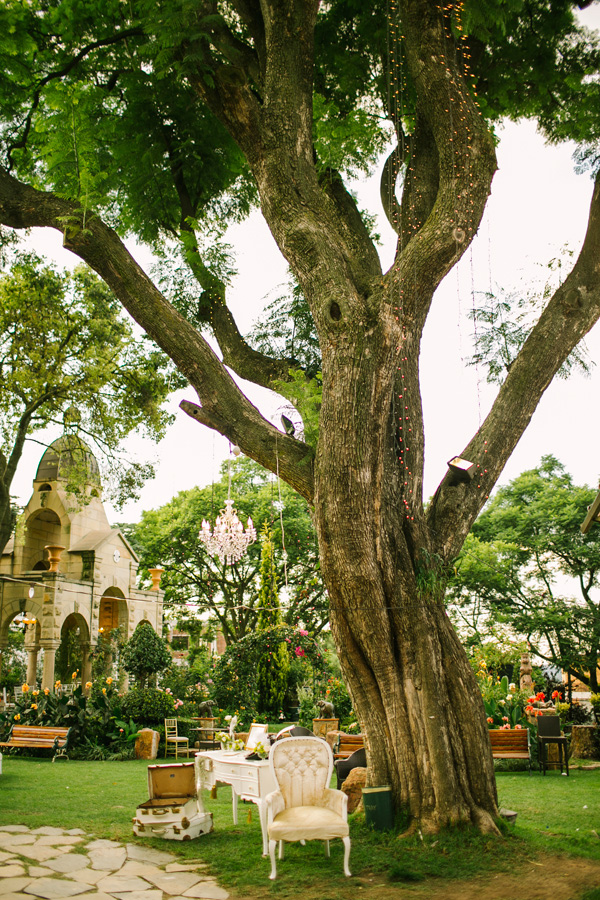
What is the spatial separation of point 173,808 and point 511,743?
642cm

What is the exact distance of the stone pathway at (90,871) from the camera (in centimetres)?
441

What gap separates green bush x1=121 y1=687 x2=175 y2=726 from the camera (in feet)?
43.4

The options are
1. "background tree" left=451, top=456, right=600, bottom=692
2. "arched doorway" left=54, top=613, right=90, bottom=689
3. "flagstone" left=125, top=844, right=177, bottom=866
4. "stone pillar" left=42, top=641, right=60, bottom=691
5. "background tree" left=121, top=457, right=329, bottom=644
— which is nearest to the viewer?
"flagstone" left=125, top=844, right=177, bottom=866

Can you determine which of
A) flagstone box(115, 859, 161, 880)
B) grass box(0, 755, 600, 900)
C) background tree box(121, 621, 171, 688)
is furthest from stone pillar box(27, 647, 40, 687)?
flagstone box(115, 859, 161, 880)

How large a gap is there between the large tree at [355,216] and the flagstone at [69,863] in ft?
7.94

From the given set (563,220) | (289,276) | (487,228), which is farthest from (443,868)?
(563,220)

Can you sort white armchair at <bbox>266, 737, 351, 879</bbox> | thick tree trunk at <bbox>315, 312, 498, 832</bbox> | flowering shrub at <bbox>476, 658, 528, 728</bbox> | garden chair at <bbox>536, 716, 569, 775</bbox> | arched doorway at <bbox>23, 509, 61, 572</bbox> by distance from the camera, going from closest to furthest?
white armchair at <bbox>266, 737, 351, 879</bbox>, thick tree trunk at <bbox>315, 312, 498, 832</bbox>, garden chair at <bbox>536, 716, 569, 775</bbox>, flowering shrub at <bbox>476, 658, 528, 728</bbox>, arched doorway at <bbox>23, 509, 61, 572</bbox>

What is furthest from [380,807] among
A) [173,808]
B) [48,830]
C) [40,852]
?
[48,830]

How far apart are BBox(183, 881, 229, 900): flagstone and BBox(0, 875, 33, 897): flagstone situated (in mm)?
1097

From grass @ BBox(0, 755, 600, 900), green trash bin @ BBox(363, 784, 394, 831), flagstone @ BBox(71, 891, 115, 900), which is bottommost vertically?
grass @ BBox(0, 755, 600, 900)

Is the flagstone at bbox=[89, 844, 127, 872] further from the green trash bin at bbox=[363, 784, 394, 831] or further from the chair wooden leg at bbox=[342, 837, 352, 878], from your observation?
the green trash bin at bbox=[363, 784, 394, 831]

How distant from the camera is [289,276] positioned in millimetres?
9375

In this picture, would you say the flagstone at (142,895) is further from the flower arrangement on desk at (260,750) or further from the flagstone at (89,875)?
the flower arrangement on desk at (260,750)

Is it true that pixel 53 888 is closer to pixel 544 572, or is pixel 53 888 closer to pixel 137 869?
pixel 137 869
